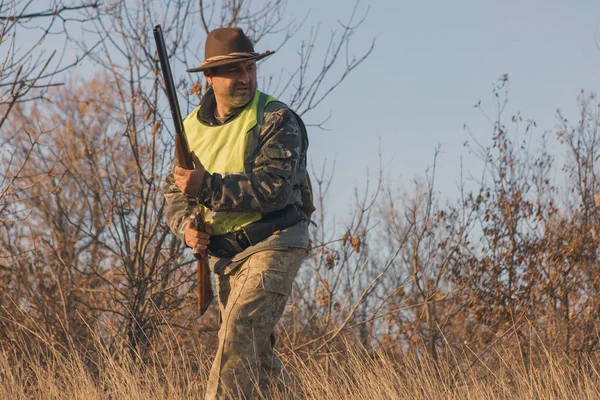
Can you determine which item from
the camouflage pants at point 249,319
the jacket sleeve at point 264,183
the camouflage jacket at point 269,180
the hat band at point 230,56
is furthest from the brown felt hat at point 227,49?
the camouflage pants at point 249,319

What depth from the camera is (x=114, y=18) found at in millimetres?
7016

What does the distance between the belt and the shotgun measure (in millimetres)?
111

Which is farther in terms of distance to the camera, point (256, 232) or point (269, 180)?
point (256, 232)

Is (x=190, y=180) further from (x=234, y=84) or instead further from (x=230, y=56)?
(x=230, y=56)

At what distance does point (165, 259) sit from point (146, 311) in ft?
1.50

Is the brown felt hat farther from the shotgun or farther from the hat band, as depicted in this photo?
the shotgun

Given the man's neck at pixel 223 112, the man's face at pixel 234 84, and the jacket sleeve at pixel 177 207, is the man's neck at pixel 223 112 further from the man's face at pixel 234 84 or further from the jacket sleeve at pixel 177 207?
the jacket sleeve at pixel 177 207

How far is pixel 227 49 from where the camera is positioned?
4.26 metres

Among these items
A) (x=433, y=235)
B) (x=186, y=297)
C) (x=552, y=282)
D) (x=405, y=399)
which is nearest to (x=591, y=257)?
(x=552, y=282)

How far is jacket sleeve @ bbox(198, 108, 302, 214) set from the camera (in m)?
3.92

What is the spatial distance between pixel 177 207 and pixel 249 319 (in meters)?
0.88

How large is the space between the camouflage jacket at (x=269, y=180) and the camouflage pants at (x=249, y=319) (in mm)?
97

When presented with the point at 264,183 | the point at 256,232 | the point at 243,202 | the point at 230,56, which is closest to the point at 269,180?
the point at 264,183

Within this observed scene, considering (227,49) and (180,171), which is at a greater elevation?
(227,49)
